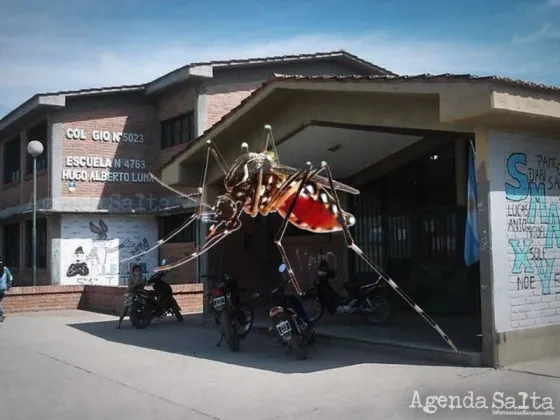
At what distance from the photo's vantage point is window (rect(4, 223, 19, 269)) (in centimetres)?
2767

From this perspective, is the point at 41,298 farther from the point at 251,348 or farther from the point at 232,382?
the point at 232,382

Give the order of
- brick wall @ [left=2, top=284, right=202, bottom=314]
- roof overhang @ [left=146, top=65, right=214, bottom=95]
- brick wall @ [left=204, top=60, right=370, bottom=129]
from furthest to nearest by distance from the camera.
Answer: brick wall @ [left=204, top=60, right=370, bottom=129] → roof overhang @ [left=146, top=65, right=214, bottom=95] → brick wall @ [left=2, top=284, right=202, bottom=314]

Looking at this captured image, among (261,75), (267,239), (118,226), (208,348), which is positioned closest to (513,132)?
(208,348)

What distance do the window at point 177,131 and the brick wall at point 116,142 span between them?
1.21ft

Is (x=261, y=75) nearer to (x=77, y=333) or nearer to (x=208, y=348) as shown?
(x=77, y=333)

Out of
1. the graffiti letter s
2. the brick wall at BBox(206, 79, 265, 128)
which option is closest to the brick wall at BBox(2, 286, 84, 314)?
the brick wall at BBox(206, 79, 265, 128)

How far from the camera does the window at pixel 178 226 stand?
21541mm

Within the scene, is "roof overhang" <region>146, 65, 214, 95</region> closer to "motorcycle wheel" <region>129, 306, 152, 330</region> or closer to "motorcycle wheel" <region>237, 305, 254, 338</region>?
"motorcycle wheel" <region>129, 306, 152, 330</region>

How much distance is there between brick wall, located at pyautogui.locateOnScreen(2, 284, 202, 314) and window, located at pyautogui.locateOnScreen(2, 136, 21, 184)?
34.8 feet

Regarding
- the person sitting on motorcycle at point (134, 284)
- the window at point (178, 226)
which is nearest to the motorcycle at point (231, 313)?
the person sitting on motorcycle at point (134, 284)

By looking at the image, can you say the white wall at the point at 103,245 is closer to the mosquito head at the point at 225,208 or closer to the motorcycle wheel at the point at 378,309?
the motorcycle wheel at the point at 378,309

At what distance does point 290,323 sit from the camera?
31.0 ft

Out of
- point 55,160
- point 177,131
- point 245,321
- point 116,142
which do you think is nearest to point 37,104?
point 55,160

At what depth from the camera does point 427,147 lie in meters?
12.8
